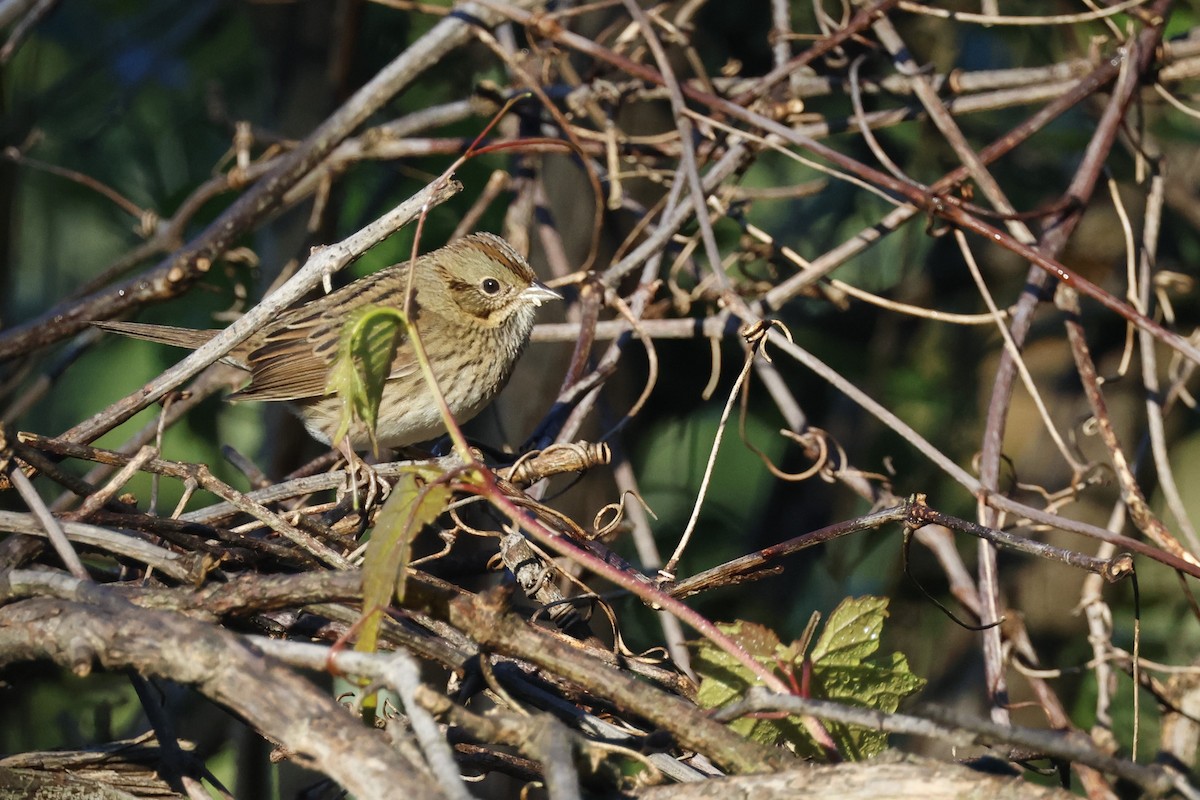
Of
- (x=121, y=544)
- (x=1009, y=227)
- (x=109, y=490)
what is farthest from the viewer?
(x=1009, y=227)

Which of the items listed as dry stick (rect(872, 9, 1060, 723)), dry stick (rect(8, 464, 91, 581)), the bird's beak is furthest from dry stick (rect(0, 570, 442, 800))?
the bird's beak

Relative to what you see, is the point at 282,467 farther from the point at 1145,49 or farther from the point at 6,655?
the point at 1145,49

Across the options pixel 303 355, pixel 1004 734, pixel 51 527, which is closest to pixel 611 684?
pixel 1004 734

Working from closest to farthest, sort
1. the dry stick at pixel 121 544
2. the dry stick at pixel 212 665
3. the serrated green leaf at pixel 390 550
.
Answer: the dry stick at pixel 212 665
the serrated green leaf at pixel 390 550
the dry stick at pixel 121 544

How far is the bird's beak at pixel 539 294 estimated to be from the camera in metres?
3.30

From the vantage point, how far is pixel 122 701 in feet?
12.5

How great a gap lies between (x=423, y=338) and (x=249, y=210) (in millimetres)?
572

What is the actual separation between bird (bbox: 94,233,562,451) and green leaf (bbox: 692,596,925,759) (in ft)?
5.11

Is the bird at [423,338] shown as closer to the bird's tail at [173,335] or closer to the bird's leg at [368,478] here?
the bird's tail at [173,335]

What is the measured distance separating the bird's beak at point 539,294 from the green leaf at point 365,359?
1.39m

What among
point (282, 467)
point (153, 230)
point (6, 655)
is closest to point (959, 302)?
point (282, 467)

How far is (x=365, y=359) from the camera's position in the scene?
1.88 meters

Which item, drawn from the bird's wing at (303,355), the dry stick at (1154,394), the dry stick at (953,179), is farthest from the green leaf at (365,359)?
the dry stick at (1154,394)

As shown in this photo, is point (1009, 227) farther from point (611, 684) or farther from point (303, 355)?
point (303, 355)
